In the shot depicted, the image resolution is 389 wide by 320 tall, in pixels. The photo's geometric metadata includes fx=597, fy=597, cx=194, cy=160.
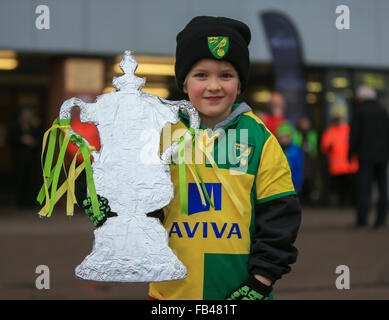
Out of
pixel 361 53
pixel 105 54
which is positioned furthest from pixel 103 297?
pixel 361 53

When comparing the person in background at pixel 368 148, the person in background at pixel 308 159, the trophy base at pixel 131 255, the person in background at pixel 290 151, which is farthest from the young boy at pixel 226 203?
the person in background at pixel 308 159

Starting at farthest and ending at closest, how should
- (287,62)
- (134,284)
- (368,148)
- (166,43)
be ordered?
1. (287,62)
2. (166,43)
3. (368,148)
4. (134,284)

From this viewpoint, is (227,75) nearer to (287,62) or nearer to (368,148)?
(368,148)

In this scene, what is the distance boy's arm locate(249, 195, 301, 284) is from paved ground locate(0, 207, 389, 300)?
7.84 feet

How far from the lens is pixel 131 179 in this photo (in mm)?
1796

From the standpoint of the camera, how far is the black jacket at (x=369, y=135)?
8164 mm

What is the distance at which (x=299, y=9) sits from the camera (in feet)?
35.2

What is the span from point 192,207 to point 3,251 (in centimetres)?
531

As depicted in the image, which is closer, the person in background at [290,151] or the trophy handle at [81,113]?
the trophy handle at [81,113]

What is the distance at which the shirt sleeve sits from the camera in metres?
1.84

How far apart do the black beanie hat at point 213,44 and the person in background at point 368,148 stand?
6.60 meters

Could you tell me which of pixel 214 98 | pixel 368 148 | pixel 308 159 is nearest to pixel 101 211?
pixel 214 98

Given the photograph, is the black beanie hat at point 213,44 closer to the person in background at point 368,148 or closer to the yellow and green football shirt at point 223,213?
the yellow and green football shirt at point 223,213

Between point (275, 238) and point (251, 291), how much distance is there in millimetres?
177
